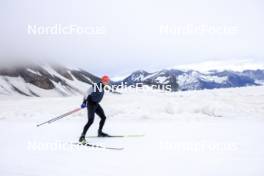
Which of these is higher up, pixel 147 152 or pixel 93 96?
pixel 93 96

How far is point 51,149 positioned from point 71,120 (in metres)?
7.67

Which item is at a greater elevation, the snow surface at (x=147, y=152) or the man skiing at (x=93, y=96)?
the man skiing at (x=93, y=96)

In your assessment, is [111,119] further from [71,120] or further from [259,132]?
[259,132]

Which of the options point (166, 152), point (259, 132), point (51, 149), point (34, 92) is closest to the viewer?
point (166, 152)

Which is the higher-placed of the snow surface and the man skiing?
the man skiing

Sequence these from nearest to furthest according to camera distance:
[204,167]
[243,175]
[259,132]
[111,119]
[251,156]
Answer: [243,175] → [204,167] → [251,156] → [259,132] → [111,119]

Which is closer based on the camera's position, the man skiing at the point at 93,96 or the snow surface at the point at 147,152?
the snow surface at the point at 147,152

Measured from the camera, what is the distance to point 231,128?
1134cm

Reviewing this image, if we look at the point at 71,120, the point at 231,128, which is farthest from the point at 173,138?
the point at 71,120

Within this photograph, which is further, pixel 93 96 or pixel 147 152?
pixel 93 96

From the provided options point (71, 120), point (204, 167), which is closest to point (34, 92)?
point (71, 120)

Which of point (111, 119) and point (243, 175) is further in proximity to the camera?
point (111, 119)

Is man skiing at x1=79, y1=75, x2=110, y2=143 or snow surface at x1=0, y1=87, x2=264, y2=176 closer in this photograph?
snow surface at x1=0, y1=87, x2=264, y2=176

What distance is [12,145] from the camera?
9.32 metres
